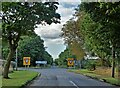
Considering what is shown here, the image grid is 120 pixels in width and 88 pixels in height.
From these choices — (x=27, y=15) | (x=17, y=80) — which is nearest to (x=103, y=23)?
(x=27, y=15)

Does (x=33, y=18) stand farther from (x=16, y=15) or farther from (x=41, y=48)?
(x=41, y=48)

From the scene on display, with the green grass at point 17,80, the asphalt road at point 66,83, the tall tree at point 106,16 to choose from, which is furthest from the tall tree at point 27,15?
the asphalt road at point 66,83

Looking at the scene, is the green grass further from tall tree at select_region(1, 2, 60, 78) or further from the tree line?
the tree line

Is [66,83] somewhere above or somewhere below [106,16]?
below

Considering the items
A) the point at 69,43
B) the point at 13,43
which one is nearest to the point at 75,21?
the point at 69,43

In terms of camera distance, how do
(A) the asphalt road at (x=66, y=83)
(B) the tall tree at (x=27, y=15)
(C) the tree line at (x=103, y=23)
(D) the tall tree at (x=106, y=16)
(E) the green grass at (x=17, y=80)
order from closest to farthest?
(D) the tall tree at (x=106, y=16), (C) the tree line at (x=103, y=23), (B) the tall tree at (x=27, y=15), (E) the green grass at (x=17, y=80), (A) the asphalt road at (x=66, y=83)

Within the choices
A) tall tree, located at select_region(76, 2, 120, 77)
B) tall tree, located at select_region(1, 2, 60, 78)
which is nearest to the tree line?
tall tree, located at select_region(76, 2, 120, 77)

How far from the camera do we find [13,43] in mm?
45750

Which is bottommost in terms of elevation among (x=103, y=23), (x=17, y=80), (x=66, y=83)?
(x=66, y=83)

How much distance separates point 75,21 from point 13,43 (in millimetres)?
32958

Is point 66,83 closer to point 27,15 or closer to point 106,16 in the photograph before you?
point 27,15

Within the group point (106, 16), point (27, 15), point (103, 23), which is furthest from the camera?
point (103, 23)

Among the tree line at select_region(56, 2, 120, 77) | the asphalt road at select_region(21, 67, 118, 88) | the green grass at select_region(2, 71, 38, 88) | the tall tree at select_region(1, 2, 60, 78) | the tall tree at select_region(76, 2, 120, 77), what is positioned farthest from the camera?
the asphalt road at select_region(21, 67, 118, 88)

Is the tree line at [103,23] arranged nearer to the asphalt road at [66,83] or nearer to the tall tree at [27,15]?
the tall tree at [27,15]
